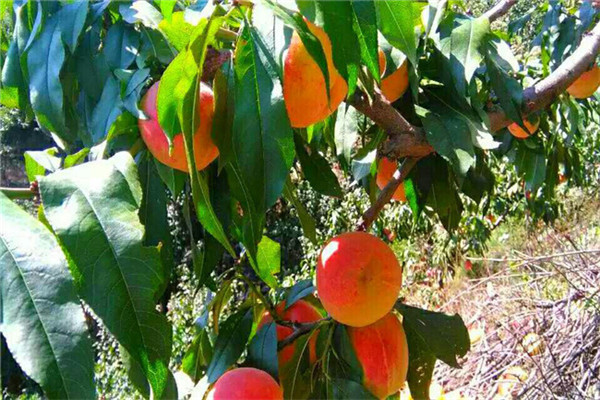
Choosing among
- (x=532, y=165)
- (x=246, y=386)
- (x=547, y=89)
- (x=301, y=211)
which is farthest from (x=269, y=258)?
(x=532, y=165)

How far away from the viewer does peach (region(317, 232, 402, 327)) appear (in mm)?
609

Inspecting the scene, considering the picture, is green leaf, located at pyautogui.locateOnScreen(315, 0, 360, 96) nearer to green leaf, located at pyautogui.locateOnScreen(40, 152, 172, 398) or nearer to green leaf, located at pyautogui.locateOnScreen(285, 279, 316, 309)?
green leaf, located at pyautogui.locateOnScreen(40, 152, 172, 398)

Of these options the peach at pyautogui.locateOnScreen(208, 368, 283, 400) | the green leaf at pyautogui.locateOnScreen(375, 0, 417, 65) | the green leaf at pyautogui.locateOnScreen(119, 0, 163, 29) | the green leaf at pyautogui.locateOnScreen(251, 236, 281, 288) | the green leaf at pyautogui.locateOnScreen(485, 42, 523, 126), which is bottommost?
the peach at pyautogui.locateOnScreen(208, 368, 283, 400)

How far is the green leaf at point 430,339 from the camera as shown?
2.32 ft

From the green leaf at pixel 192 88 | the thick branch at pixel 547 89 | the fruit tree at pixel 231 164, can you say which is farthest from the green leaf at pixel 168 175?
the thick branch at pixel 547 89

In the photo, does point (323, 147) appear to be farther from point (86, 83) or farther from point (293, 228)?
point (293, 228)

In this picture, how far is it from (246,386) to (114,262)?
0.28m

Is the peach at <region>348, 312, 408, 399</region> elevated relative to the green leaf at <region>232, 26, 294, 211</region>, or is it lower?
lower

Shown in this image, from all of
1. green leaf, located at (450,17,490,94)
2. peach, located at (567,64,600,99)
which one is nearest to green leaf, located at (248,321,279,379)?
green leaf, located at (450,17,490,94)

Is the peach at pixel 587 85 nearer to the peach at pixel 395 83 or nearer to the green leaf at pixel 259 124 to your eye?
the peach at pixel 395 83

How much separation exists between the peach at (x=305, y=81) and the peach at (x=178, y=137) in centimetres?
6

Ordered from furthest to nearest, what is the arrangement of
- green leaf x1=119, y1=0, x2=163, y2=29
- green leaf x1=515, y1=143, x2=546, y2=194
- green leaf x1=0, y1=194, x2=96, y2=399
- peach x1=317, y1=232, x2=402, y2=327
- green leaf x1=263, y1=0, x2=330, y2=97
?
green leaf x1=515, y1=143, x2=546, y2=194, peach x1=317, y1=232, x2=402, y2=327, green leaf x1=119, y1=0, x2=163, y2=29, green leaf x1=263, y1=0, x2=330, y2=97, green leaf x1=0, y1=194, x2=96, y2=399

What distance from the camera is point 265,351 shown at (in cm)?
65

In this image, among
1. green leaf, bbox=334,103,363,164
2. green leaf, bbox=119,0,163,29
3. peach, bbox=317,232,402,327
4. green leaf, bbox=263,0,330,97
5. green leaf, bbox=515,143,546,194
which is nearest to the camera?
green leaf, bbox=263,0,330,97
